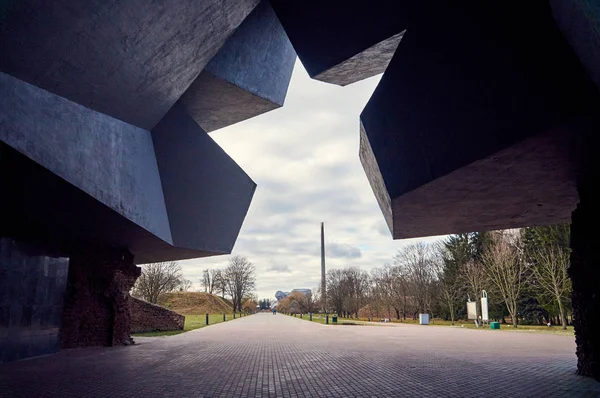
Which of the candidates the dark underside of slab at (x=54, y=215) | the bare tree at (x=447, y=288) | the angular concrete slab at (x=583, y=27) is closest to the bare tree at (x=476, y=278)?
the bare tree at (x=447, y=288)

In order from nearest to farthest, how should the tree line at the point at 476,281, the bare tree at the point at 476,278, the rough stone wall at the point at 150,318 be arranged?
the rough stone wall at the point at 150,318 < the tree line at the point at 476,281 < the bare tree at the point at 476,278

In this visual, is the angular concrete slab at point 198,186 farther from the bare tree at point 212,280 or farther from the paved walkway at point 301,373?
the bare tree at point 212,280

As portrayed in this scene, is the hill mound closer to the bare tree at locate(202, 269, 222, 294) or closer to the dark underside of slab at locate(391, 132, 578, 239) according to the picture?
the bare tree at locate(202, 269, 222, 294)

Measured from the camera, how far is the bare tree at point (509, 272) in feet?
102

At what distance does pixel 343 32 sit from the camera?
33.8 ft

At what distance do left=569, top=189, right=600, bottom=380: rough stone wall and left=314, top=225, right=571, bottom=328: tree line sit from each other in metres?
19.5

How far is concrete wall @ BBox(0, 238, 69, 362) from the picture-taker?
11.9 meters

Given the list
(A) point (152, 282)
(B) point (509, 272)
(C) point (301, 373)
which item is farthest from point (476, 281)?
(C) point (301, 373)

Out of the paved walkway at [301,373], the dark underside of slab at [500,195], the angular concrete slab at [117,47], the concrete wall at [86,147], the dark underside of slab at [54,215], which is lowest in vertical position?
the paved walkway at [301,373]

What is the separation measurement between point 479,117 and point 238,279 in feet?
233

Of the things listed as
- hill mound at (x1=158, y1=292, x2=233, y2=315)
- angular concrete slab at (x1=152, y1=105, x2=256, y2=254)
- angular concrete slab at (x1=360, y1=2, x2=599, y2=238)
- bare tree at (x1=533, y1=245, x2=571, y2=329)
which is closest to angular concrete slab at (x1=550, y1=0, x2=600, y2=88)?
angular concrete slab at (x1=360, y1=2, x2=599, y2=238)

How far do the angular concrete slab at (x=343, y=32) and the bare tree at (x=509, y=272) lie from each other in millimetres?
24477

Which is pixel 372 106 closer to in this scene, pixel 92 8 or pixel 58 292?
pixel 92 8

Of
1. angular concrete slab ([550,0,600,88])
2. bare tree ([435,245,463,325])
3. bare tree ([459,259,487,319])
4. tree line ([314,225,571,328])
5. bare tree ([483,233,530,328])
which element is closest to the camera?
angular concrete slab ([550,0,600,88])
